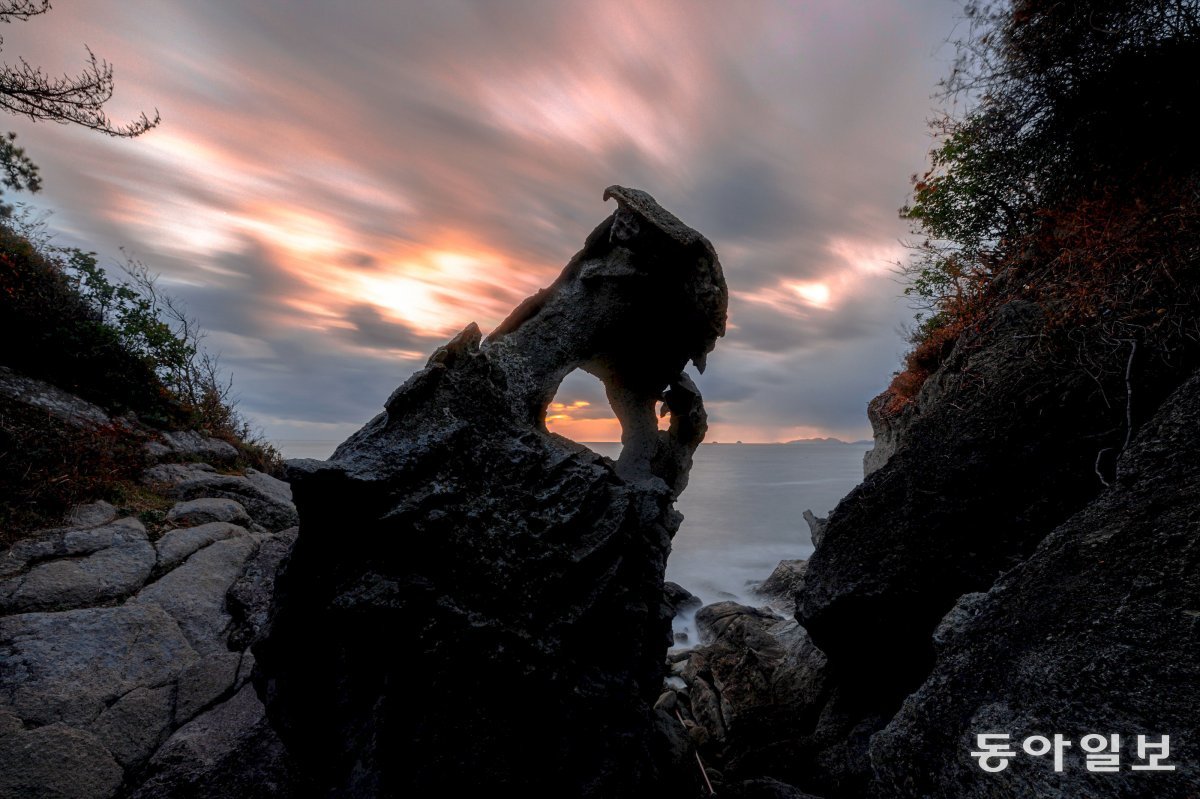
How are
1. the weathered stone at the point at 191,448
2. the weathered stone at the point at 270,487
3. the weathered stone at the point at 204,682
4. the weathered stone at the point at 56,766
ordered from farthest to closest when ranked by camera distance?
the weathered stone at the point at 191,448, the weathered stone at the point at 270,487, the weathered stone at the point at 204,682, the weathered stone at the point at 56,766

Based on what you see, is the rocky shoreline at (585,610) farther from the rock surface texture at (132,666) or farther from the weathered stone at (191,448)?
the weathered stone at (191,448)

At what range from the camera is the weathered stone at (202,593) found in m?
6.61

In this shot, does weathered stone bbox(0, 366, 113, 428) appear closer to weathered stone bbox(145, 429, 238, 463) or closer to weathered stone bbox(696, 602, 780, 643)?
weathered stone bbox(145, 429, 238, 463)

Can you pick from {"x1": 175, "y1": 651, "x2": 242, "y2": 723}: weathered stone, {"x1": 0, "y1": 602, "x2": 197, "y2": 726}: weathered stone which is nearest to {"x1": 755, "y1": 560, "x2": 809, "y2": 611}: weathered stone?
{"x1": 175, "y1": 651, "x2": 242, "y2": 723}: weathered stone

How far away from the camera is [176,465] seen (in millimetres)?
10789

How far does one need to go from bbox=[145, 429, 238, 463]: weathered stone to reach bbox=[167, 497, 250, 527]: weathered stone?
248 centimetres

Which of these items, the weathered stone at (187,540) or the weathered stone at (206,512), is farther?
the weathered stone at (206,512)

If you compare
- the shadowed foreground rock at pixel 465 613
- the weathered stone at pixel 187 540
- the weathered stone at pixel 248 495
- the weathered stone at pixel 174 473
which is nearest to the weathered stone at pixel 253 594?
the weathered stone at pixel 187 540

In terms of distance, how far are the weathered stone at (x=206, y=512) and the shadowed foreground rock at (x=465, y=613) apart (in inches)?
226

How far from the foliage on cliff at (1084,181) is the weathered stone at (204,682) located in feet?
35.5

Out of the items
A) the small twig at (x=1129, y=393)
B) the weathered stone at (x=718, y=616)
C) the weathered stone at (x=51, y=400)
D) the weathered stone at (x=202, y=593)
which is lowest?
the weathered stone at (x=718, y=616)

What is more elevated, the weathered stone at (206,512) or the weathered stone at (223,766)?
the weathered stone at (206,512)

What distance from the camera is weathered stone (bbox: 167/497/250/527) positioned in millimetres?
8625

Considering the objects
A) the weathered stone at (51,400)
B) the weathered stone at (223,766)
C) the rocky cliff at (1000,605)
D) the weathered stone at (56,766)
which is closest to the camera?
the rocky cliff at (1000,605)
